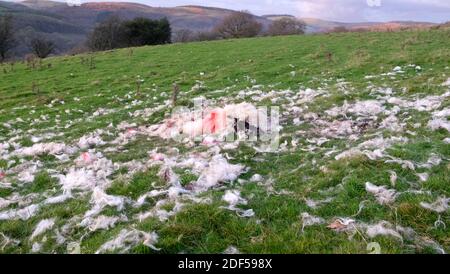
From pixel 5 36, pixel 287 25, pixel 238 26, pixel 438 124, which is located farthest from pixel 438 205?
pixel 287 25

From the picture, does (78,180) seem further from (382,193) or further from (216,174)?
(382,193)

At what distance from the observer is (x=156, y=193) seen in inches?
294

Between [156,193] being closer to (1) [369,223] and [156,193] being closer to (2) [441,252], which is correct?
(1) [369,223]

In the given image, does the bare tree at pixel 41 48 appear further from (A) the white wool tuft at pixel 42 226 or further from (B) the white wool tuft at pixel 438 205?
(B) the white wool tuft at pixel 438 205

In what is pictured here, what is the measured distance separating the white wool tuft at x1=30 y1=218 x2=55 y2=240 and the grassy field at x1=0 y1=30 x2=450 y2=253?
0.12 feet

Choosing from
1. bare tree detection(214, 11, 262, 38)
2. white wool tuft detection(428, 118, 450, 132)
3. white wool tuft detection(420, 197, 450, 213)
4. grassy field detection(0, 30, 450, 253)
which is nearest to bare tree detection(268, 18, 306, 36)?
bare tree detection(214, 11, 262, 38)

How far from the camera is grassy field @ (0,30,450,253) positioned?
579 centimetres

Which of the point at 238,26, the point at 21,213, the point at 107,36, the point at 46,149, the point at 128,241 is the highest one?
the point at 128,241

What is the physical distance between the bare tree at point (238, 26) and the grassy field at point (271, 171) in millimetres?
64220

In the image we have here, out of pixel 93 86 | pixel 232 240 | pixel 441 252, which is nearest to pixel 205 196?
pixel 232 240

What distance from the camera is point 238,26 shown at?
8744cm

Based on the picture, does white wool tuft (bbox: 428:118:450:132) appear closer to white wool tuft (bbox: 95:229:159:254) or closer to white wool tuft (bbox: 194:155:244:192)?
white wool tuft (bbox: 194:155:244:192)

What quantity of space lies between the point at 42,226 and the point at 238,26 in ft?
276

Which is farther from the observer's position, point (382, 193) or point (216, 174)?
point (216, 174)
